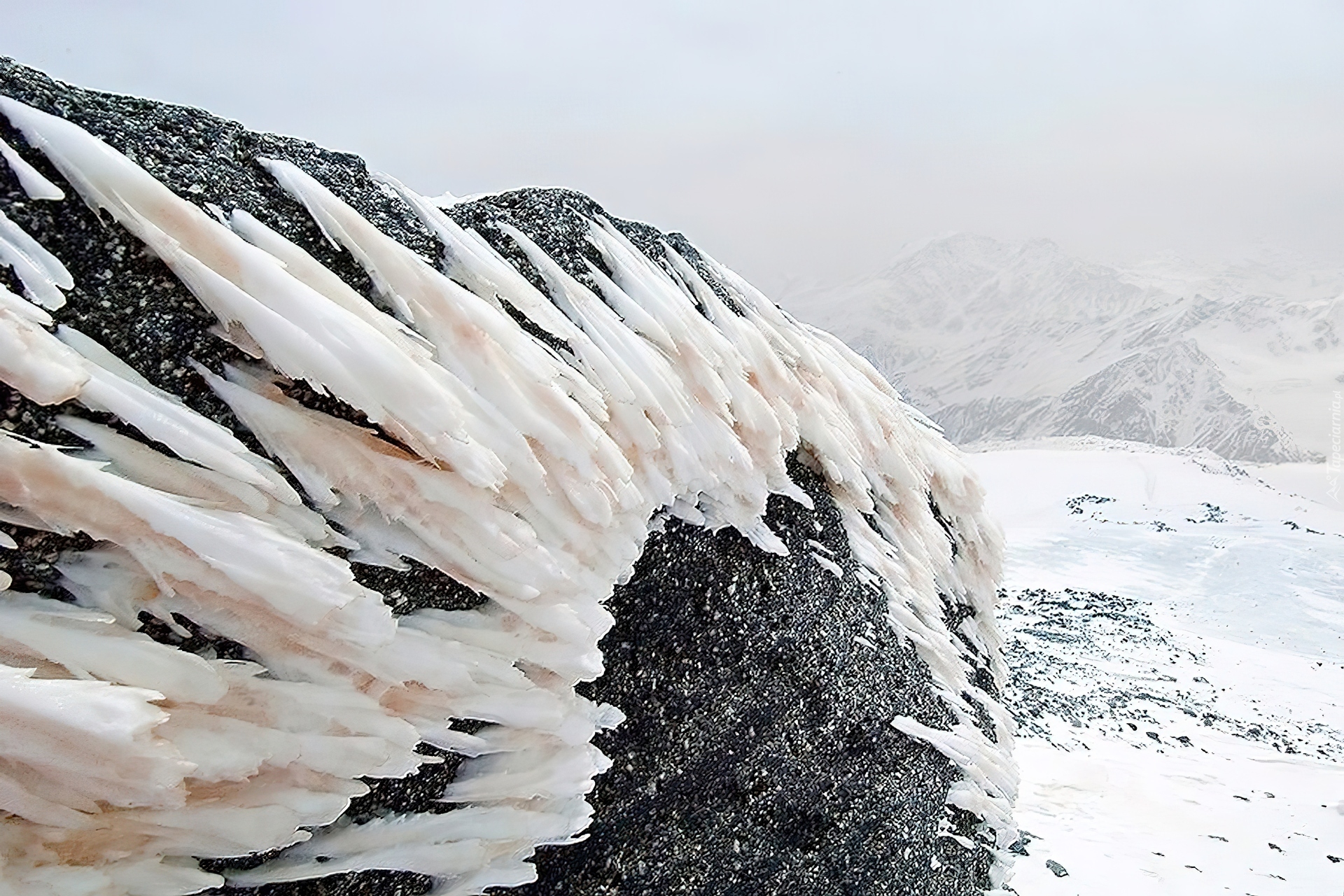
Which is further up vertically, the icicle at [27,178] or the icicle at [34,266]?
the icicle at [27,178]

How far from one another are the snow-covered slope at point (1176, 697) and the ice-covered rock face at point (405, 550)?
350 cm

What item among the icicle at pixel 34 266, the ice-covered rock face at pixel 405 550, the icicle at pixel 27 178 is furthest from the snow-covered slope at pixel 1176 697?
the icicle at pixel 27 178

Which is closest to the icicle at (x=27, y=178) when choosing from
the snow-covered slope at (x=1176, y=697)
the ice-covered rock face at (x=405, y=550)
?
the ice-covered rock face at (x=405, y=550)

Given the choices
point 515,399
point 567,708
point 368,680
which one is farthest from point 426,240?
point 567,708

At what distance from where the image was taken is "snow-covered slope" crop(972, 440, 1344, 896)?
6.69 m

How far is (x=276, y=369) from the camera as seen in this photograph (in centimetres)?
204

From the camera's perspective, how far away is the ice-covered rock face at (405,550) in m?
1.74

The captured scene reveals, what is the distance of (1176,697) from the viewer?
518 inches

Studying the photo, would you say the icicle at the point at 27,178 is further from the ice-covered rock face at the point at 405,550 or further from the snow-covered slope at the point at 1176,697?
the snow-covered slope at the point at 1176,697

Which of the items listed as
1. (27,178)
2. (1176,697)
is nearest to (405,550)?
(27,178)

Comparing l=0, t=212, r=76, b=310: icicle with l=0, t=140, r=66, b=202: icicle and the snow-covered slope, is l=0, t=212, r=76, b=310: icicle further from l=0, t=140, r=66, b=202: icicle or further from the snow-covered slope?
the snow-covered slope

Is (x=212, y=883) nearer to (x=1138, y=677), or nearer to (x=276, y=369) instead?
(x=276, y=369)

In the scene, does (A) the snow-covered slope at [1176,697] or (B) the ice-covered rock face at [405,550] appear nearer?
(B) the ice-covered rock face at [405,550]

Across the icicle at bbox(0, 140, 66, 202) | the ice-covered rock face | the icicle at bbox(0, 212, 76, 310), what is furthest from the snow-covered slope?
the icicle at bbox(0, 140, 66, 202)
